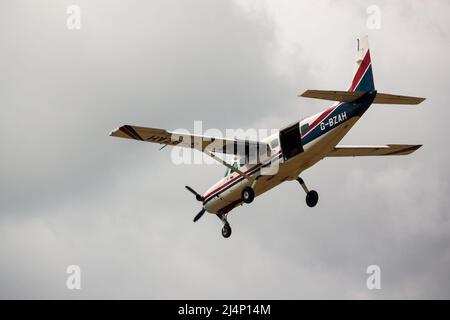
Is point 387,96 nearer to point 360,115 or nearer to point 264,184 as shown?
point 360,115

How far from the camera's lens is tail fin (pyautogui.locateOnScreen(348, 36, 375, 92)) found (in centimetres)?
3316

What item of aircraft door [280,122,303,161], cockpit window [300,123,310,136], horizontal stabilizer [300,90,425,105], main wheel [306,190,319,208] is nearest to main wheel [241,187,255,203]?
aircraft door [280,122,303,161]

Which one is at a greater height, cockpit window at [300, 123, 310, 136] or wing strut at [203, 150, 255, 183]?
cockpit window at [300, 123, 310, 136]

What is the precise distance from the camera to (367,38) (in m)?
34.2

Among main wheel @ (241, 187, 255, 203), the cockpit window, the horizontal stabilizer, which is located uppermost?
the horizontal stabilizer

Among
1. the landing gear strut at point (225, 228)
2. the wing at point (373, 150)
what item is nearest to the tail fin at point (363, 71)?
the wing at point (373, 150)

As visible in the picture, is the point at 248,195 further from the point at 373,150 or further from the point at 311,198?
the point at 373,150

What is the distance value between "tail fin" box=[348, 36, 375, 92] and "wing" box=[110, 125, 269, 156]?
13.8 ft

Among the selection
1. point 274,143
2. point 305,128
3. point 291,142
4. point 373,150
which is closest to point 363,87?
point 305,128

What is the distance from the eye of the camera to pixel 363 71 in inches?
1316

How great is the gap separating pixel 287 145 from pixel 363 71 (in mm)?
3728

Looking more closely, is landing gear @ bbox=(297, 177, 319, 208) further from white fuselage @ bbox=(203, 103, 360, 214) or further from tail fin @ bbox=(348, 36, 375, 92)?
tail fin @ bbox=(348, 36, 375, 92)

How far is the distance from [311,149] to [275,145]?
1.62 m
